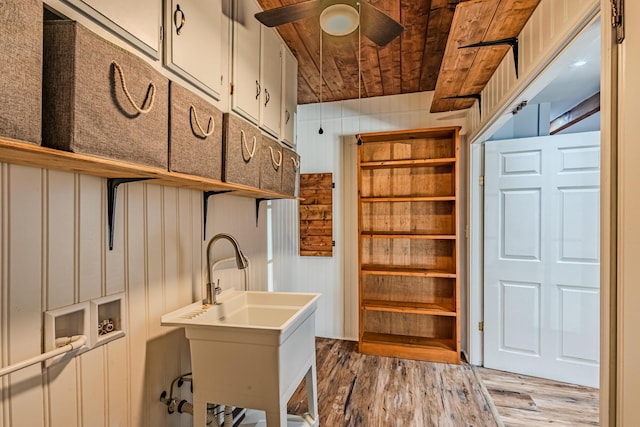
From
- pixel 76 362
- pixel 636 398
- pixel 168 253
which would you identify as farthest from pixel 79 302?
pixel 636 398

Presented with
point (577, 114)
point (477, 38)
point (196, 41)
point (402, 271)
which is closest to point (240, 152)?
point (196, 41)

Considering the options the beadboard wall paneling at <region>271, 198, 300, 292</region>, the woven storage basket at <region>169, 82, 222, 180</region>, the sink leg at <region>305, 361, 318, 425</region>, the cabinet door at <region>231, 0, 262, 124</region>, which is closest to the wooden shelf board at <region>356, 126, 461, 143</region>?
the beadboard wall paneling at <region>271, 198, 300, 292</region>

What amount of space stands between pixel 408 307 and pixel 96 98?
2.79 m

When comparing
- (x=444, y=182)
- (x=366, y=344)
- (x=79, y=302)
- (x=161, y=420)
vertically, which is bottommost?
(x=366, y=344)

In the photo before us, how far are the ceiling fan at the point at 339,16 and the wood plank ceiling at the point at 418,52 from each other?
32 centimetres

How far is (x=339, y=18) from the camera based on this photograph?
150 centimetres

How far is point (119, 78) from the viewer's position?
943 mm

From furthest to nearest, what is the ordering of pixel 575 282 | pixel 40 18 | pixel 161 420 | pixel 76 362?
pixel 575 282
pixel 161 420
pixel 76 362
pixel 40 18

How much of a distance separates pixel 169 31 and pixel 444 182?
2543 mm

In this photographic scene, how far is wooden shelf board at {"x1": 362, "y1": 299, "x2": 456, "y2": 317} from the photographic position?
2.86 meters

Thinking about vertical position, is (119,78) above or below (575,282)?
above

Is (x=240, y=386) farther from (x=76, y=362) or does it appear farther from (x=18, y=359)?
(x=18, y=359)

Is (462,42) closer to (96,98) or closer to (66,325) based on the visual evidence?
(96,98)

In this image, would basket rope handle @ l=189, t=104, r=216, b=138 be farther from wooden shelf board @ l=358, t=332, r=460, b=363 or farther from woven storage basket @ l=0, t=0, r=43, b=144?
wooden shelf board @ l=358, t=332, r=460, b=363
